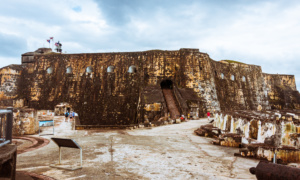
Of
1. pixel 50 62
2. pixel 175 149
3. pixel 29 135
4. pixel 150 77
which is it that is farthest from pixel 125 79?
pixel 175 149

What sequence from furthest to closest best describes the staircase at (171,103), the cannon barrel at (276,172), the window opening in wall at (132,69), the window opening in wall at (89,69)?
the window opening in wall at (89,69) < the window opening in wall at (132,69) < the staircase at (171,103) < the cannon barrel at (276,172)

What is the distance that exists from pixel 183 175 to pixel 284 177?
2015mm

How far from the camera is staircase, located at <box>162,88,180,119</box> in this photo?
60.1 feet

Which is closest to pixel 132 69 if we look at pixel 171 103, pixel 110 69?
pixel 110 69

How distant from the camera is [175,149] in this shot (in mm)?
6910

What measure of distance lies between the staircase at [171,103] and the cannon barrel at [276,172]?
1495cm

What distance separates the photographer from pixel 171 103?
777 inches

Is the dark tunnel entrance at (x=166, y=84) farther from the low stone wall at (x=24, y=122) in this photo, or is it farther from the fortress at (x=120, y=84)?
the low stone wall at (x=24, y=122)

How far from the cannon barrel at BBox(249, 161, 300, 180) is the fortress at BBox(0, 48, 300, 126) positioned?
15401 millimetres

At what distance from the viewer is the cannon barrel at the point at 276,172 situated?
259cm

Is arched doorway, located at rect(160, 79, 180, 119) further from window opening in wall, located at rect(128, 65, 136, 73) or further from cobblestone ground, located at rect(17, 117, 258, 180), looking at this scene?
cobblestone ground, located at rect(17, 117, 258, 180)

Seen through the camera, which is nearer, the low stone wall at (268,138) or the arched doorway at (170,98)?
the low stone wall at (268,138)

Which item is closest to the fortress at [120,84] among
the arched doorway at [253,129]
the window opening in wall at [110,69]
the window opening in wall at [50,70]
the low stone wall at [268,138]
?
the window opening in wall at [50,70]

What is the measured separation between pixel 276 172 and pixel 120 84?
69.2 ft
